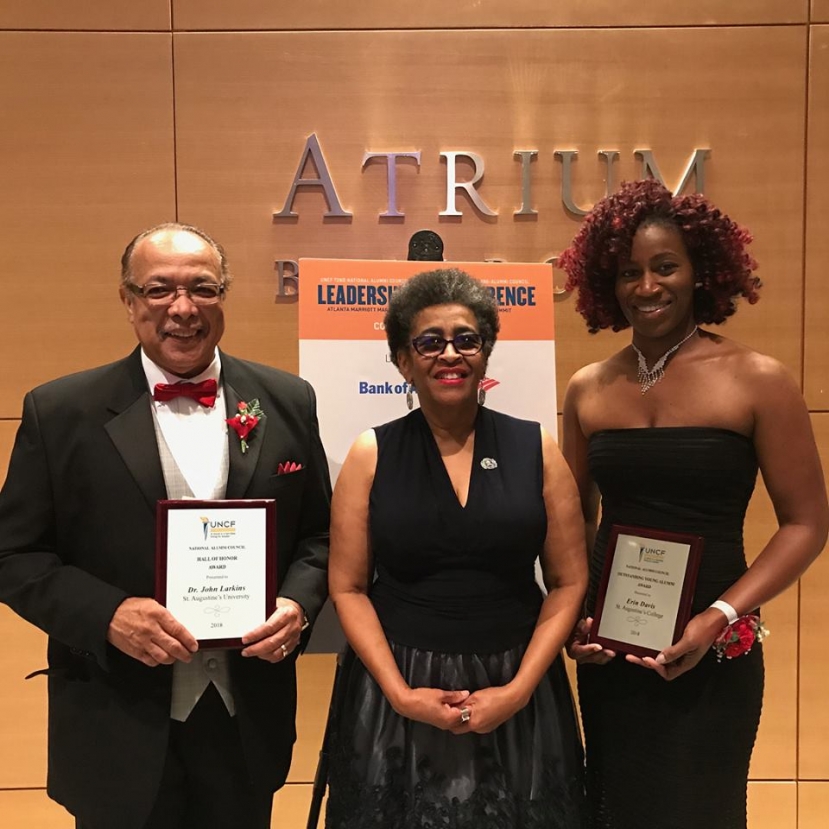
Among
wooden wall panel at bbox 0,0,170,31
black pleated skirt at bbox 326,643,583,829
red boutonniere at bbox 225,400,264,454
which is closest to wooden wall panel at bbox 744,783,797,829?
black pleated skirt at bbox 326,643,583,829

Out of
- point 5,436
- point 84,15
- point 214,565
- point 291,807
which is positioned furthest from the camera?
point 291,807

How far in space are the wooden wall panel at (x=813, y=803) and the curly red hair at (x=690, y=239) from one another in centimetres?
249

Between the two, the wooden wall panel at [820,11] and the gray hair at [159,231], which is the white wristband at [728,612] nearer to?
the gray hair at [159,231]

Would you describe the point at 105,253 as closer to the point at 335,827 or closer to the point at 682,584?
the point at 335,827

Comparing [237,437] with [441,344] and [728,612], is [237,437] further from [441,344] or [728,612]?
[728,612]

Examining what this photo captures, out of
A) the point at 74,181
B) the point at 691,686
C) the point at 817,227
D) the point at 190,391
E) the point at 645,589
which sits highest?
the point at 74,181

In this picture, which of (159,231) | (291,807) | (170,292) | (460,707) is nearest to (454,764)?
(460,707)

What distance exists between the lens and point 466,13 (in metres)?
3.02

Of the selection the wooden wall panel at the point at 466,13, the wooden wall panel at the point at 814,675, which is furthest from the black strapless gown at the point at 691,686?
the wooden wall panel at the point at 466,13

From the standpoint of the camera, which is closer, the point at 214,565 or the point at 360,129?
the point at 214,565

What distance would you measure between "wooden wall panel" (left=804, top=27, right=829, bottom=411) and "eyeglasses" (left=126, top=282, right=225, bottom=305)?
252 cm

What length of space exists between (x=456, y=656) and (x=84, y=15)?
285 centimetres

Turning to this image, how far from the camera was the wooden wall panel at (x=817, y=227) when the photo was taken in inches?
121

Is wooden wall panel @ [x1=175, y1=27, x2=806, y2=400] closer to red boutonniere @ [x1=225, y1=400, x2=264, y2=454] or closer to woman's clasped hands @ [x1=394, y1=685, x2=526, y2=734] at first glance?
red boutonniere @ [x1=225, y1=400, x2=264, y2=454]
